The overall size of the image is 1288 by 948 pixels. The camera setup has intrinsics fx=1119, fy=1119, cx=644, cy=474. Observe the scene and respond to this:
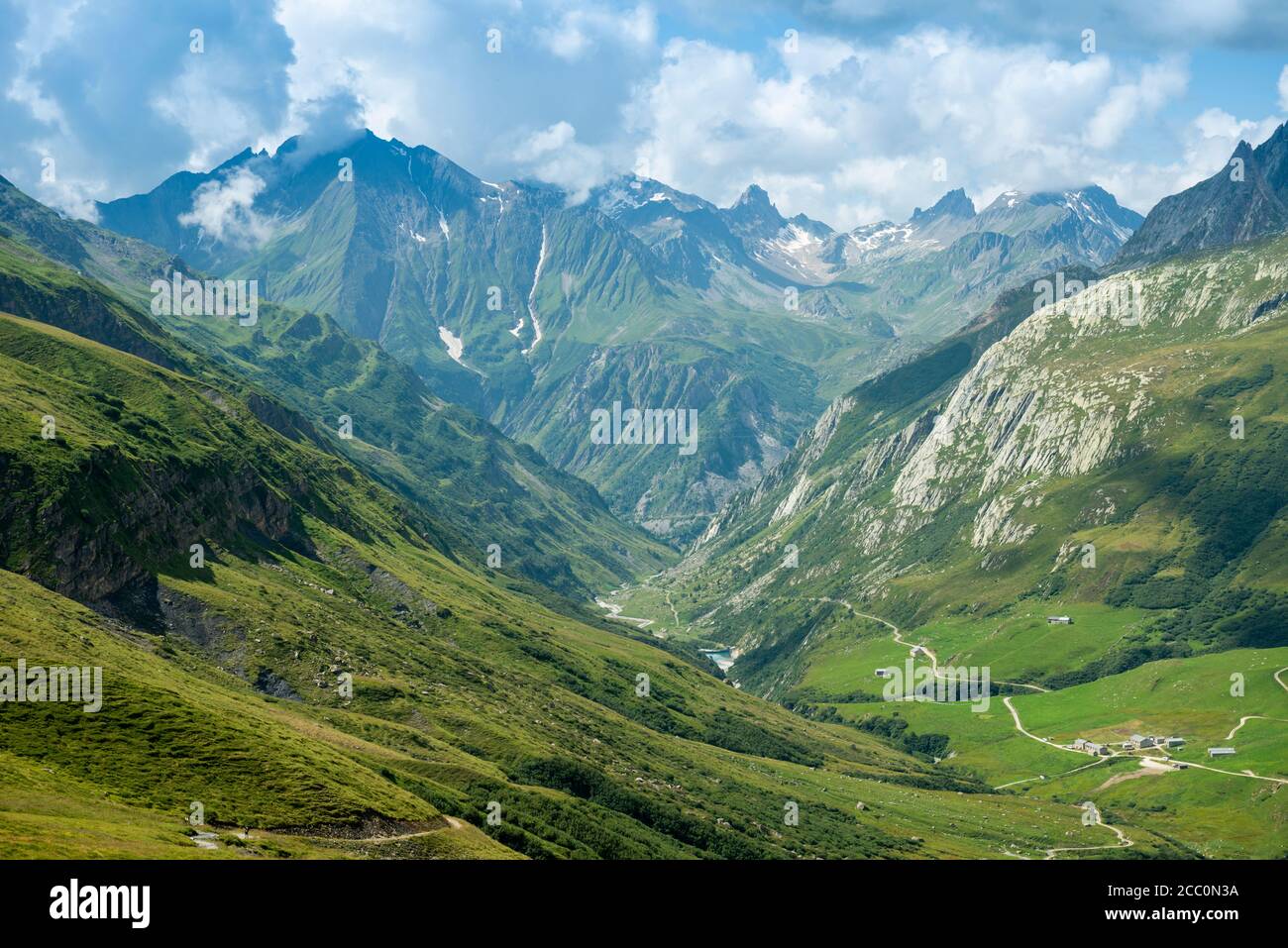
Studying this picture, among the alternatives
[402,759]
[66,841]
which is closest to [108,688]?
[402,759]

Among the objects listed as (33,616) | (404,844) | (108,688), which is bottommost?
(404,844)

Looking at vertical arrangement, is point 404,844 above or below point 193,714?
Answer: below

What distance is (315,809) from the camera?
133 meters

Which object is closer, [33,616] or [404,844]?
[404,844]

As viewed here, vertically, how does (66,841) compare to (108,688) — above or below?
below
